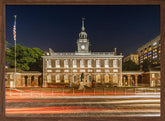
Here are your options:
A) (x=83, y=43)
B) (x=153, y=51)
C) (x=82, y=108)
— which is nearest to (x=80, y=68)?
(x=83, y=43)

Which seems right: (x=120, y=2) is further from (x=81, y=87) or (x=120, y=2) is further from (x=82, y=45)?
(x=82, y=45)

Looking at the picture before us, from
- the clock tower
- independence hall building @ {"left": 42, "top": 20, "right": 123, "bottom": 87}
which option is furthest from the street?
the clock tower

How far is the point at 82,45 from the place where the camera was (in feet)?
113

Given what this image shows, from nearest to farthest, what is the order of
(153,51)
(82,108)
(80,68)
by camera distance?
(82,108) → (80,68) → (153,51)

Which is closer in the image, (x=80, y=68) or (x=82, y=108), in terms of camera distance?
(x=82, y=108)

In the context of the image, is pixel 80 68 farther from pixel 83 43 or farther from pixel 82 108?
pixel 82 108

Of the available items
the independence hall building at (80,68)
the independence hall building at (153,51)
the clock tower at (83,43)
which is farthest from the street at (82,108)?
the independence hall building at (153,51)

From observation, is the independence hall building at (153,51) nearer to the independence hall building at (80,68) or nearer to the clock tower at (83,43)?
the independence hall building at (80,68)

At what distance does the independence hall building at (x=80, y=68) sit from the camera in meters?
32.6

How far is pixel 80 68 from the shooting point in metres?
32.7

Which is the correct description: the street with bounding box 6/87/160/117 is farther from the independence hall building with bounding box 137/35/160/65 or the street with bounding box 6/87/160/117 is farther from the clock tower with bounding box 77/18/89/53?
the independence hall building with bounding box 137/35/160/65

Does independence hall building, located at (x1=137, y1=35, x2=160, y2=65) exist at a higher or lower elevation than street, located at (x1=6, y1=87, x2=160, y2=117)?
higher

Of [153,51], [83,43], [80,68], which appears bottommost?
[80,68]

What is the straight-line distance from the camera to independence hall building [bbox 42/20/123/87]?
32.6 m
